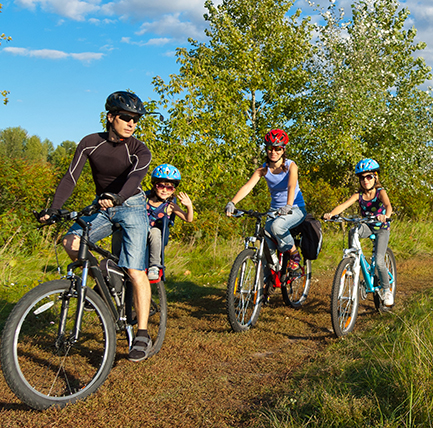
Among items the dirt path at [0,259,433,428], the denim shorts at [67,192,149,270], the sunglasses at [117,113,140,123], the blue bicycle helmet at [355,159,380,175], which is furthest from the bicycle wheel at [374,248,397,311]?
the sunglasses at [117,113,140,123]

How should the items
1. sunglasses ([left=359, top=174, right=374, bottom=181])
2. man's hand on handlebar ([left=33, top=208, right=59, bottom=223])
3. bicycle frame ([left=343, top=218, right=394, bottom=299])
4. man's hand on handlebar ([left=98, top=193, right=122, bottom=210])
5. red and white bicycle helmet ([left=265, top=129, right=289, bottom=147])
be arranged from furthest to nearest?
sunglasses ([left=359, top=174, right=374, bottom=181])
red and white bicycle helmet ([left=265, top=129, right=289, bottom=147])
bicycle frame ([left=343, top=218, right=394, bottom=299])
man's hand on handlebar ([left=98, top=193, right=122, bottom=210])
man's hand on handlebar ([left=33, top=208, right=59, bottom=223])

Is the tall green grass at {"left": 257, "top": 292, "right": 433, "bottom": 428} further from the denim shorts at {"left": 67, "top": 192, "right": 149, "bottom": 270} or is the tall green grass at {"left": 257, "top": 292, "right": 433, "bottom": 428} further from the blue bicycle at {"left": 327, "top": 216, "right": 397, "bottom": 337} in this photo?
the denim shorts at {"left": 67, "top": 192, "right": 149, "bottom": 270}

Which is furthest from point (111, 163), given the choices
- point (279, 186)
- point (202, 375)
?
point (279, 186)

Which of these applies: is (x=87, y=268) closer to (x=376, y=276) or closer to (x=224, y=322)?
(x=224, y=322)

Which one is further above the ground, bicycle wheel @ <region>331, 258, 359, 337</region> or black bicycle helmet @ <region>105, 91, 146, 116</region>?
black bicycle helmet @ <region>105, 91, 146, 116</region>

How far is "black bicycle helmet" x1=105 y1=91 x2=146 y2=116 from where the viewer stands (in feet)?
12.4

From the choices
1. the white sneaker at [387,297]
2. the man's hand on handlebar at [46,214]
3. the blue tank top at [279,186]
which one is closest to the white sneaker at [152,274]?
the man's hand on handlebar at [46,214]

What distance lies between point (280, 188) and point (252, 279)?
1.26m

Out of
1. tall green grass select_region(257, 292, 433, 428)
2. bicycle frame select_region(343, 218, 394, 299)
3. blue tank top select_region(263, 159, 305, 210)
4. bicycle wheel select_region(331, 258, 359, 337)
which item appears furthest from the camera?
blue tank top select_region(263, 159, 305, 210)

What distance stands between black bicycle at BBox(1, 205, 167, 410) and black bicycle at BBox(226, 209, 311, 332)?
937 millimetres

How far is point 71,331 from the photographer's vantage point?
323 centimetres

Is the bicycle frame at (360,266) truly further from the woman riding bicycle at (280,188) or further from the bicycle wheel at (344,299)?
the woman riding bicycle at (280,188)

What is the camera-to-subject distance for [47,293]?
120 inches

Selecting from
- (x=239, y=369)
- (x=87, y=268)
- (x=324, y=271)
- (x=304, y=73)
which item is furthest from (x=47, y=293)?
(x=304, y=73)
